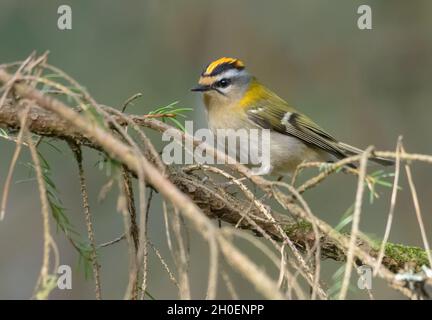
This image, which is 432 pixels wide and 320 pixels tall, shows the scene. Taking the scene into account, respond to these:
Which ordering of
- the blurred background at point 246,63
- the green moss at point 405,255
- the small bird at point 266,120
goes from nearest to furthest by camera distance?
the green moss at point 405,255 → the small bird at point 266,120 → the blurred background at point 246,63

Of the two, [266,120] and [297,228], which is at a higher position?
[266,120]

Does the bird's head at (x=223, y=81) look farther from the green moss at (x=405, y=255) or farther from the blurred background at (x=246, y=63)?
the green moss at (x=405, y=255)

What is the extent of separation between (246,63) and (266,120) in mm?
1982

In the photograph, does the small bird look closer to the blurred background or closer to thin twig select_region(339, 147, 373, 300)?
the blurred background

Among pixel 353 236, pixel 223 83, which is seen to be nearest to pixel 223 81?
pixel 223 83

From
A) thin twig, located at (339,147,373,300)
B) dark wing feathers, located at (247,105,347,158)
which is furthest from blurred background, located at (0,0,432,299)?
thin twig, located at (339,147,373,300)

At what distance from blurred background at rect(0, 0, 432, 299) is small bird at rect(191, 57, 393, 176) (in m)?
1.39

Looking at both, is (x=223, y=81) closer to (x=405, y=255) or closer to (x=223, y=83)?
(x=223, y=83)

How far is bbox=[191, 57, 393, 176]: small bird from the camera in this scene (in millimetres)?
3826

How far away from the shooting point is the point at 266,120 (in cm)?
396

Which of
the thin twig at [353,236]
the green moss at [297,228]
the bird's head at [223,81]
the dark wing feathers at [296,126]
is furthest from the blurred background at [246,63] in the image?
the thin twig at [353,236]

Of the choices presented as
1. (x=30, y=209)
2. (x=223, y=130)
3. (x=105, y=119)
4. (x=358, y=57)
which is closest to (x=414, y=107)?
(x=358, y=57)

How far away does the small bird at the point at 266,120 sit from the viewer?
151 inches

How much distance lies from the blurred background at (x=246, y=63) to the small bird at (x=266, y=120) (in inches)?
54.8
